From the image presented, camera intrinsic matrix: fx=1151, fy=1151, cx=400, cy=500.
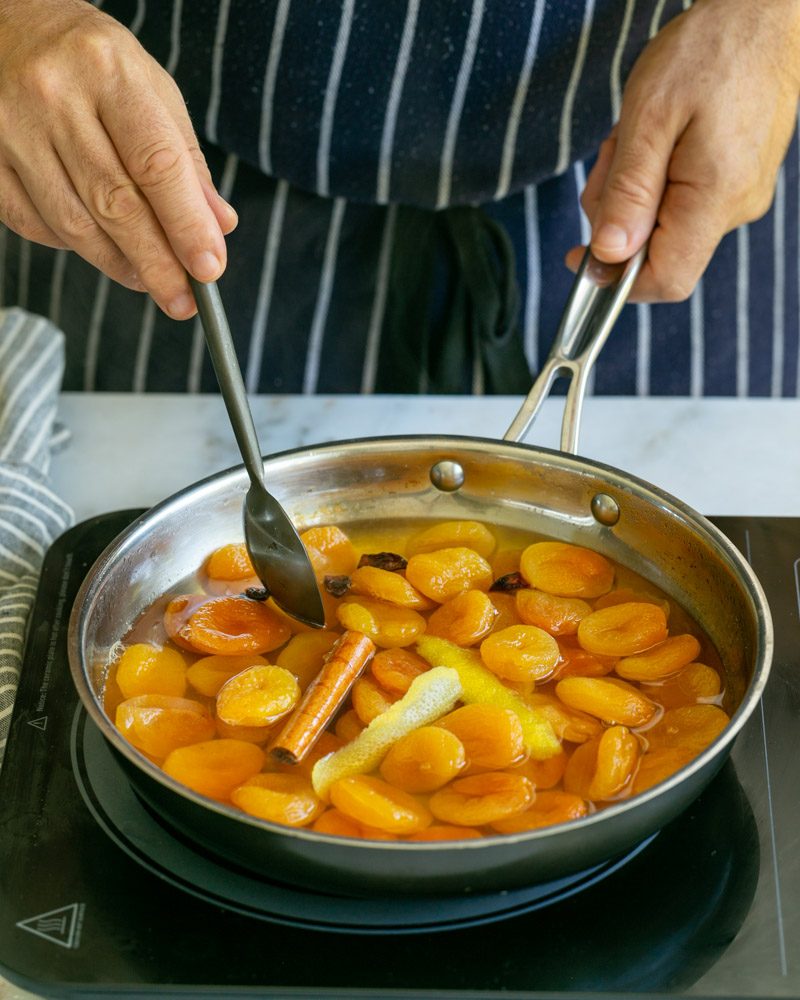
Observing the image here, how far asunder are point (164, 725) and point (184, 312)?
0.33 metres

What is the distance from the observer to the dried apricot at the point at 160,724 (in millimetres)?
830

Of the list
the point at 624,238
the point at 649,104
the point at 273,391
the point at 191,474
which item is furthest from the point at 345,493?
the point at 273,391

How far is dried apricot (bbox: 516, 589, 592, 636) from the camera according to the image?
0.96 m

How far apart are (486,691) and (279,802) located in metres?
0.19

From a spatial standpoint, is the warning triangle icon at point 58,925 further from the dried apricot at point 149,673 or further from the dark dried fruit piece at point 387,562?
the dark dried fruit piece at point 387,562

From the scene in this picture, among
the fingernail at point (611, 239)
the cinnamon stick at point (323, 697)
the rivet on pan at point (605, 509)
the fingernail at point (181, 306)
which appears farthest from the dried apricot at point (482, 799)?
the fingernail at point (611, 239)

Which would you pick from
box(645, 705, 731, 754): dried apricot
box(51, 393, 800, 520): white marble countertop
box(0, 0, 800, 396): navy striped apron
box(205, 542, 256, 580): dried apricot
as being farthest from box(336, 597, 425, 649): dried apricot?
box(0, 0, 800, 396): navy striped apron

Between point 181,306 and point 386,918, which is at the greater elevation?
point 181,306

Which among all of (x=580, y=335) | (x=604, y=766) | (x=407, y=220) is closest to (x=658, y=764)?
(x=604, y=766)

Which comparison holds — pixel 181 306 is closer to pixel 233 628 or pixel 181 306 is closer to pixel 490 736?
pixel 233 628

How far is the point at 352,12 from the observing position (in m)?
1.31

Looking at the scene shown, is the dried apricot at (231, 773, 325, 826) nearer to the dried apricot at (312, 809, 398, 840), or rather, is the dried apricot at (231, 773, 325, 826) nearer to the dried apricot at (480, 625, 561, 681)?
the dried apricot at (312, 809, 398, 840)

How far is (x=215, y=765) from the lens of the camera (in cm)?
80

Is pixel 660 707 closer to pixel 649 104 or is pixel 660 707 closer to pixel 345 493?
pixel 345 493
